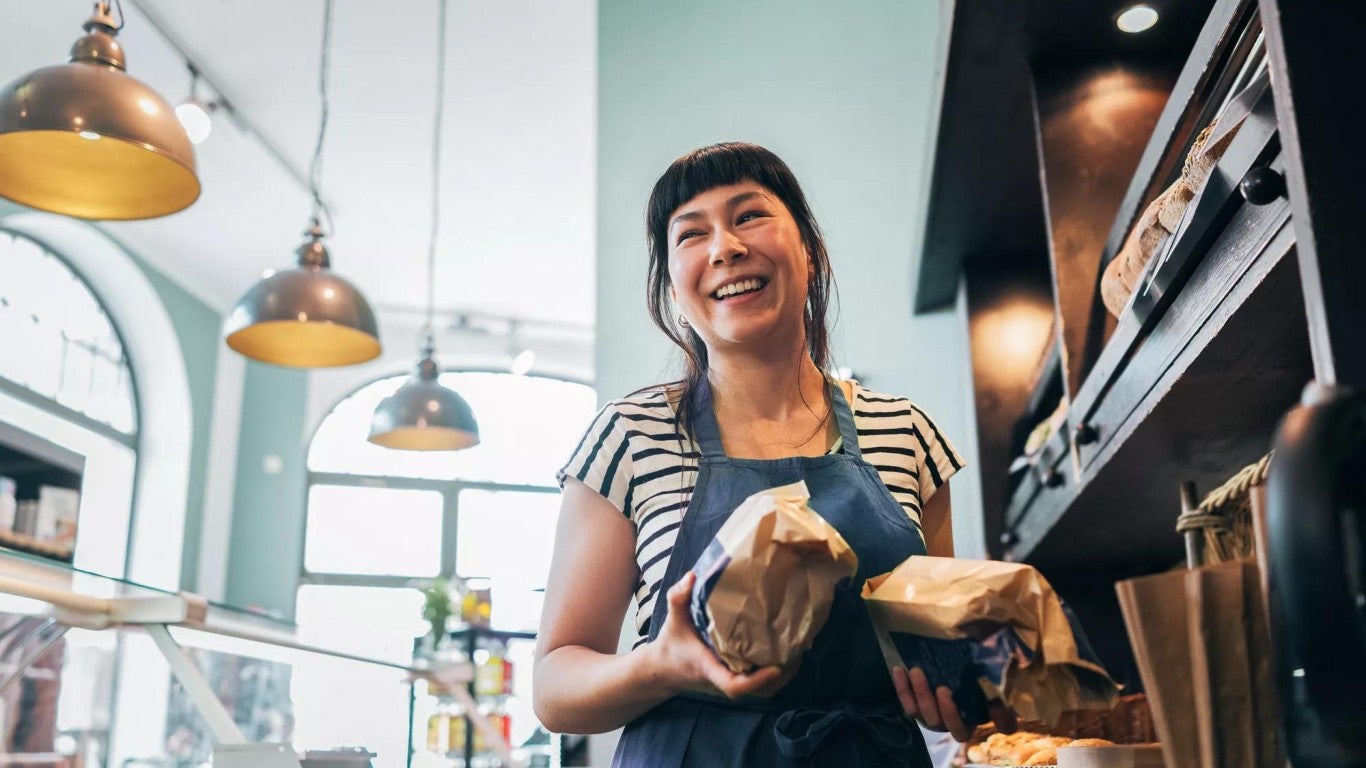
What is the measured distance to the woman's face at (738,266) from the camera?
132cm

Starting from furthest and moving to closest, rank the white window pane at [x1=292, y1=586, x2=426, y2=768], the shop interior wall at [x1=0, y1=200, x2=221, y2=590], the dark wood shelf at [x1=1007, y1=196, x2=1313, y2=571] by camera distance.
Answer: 1. the shop interior wall at [x1=0, y1=200, x2=221, y2=590]
2. the white window pane at [x1=292, y1=586, x2=426, y2=768]
3. the dark wood shelf at [x1=1007, y1=196, x2=1313, y2=571]

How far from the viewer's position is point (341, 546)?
9734 mm

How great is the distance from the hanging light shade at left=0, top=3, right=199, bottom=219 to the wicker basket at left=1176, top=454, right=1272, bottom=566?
215 centimetres

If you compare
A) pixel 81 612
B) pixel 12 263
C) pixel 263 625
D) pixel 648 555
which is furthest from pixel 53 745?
pixel 648 555

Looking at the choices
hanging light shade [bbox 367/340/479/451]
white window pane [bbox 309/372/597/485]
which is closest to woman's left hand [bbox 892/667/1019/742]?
hanging light shade [bbox 367/340/479/451]

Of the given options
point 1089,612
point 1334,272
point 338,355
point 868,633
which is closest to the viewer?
point 1334,272

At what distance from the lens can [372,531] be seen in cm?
993

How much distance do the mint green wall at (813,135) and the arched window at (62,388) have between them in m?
4.63

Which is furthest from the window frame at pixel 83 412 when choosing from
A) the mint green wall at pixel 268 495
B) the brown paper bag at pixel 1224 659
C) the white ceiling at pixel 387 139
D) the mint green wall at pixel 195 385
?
the brown paper bag at pixel 1224 659

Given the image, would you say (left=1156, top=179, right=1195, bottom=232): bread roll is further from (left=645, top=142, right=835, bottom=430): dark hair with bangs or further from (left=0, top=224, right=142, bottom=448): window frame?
(left=0, top=224, right=142, bottom=448): window frame

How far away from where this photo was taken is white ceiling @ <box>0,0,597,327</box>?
5445 millimetres

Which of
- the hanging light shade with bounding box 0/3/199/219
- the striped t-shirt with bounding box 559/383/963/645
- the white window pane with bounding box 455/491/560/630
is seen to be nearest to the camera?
the striped t-shirt with bounding box 559/383/963/645

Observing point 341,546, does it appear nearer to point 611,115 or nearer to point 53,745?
point 53,745

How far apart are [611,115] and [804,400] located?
8.77 ft
